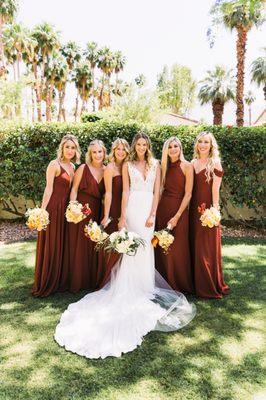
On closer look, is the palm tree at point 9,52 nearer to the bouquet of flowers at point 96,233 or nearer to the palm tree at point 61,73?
the palm tree at point 61,73

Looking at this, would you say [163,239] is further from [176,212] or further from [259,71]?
[259,71]

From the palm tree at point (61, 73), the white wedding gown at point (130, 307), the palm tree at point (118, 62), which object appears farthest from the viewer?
the palm tree at point (118, 62)

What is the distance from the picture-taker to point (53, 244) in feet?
18.9

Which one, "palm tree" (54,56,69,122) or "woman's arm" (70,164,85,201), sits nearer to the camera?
"woman's arm" (70,164,85,201)

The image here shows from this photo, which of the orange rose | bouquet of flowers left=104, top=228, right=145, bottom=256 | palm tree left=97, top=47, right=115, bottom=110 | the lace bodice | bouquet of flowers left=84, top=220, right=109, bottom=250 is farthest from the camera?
palm tree left=97, top=47, right=115, bottom=110

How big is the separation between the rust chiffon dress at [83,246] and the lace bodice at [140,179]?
1.87 feet

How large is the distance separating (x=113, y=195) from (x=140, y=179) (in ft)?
1.70

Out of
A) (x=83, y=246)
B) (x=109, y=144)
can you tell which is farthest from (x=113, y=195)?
(x=109, y=144)

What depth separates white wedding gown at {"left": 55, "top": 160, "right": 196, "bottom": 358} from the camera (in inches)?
167

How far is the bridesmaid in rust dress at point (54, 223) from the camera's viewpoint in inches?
226

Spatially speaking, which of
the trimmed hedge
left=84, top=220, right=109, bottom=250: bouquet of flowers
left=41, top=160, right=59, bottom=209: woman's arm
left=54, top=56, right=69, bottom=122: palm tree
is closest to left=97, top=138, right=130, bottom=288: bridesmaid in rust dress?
left=84, top=220, right=109, bottom=250: bouquet of flowers

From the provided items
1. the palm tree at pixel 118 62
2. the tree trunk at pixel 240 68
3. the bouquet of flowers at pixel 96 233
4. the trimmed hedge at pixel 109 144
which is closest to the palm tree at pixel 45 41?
the palm tree at pixel 118 62

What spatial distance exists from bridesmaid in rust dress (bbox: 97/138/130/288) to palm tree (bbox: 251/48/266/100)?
30375 mm

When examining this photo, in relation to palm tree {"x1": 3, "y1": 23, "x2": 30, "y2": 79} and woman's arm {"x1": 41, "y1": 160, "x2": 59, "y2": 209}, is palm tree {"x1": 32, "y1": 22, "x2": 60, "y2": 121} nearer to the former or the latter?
palm tree {"x1": 3, "y1": 23, "x2": 30, "y2": 79}
